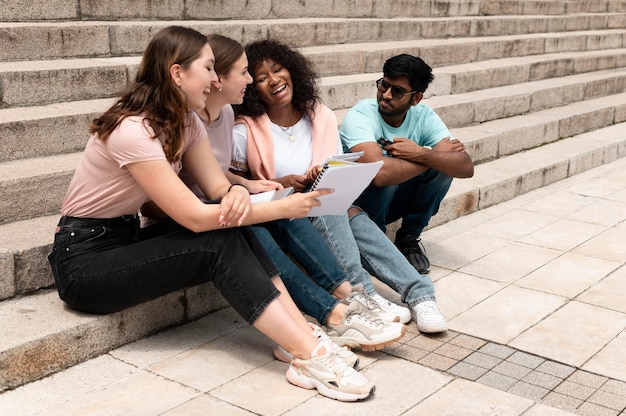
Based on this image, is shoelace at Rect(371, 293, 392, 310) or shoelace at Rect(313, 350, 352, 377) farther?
shoelace at Rect(371, 293, 392, 310)

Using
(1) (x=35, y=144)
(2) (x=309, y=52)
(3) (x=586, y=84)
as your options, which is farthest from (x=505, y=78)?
(1) (x=35, y=144)

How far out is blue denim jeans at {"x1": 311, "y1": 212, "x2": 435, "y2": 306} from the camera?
386 centimetres

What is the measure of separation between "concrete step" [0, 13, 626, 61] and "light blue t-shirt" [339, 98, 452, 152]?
1.83 m

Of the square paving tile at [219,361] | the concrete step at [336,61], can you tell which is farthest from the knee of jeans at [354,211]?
the concrete step at [336,61]

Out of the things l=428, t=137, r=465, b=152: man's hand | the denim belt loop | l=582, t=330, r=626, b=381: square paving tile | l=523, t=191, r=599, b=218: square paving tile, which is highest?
l=428, t=137, r=465, b=152: man's hand

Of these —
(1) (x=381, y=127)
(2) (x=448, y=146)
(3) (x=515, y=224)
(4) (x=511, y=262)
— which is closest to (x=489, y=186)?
(3) (x=515, y=224)

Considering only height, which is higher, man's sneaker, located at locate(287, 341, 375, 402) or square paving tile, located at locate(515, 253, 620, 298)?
man's sneaker, located at locate(287, 341, 375, 402)

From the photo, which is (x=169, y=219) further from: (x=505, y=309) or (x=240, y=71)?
(x=505, y=309)

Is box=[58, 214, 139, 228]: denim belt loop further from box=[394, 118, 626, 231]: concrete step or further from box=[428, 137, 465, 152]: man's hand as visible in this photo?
box=[394, 118, 626, 231]: concrete step

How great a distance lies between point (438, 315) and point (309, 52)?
336 cm

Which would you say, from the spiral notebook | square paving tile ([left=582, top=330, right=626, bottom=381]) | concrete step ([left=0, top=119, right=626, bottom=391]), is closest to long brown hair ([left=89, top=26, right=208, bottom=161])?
the spiral notebook

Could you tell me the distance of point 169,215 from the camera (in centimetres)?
323

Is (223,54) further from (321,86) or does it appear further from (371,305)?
(321,86)

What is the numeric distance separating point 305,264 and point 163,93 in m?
0.99
